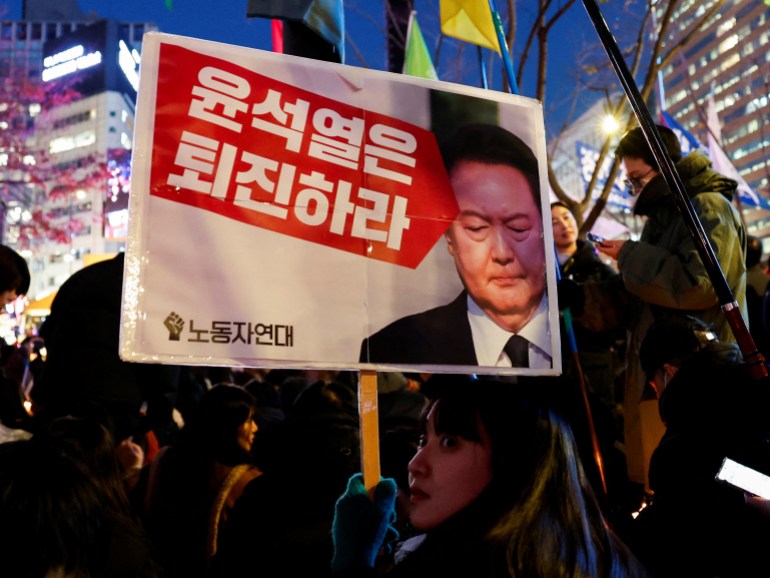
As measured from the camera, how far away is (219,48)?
7.79 ft

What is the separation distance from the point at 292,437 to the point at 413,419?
1.63 metres

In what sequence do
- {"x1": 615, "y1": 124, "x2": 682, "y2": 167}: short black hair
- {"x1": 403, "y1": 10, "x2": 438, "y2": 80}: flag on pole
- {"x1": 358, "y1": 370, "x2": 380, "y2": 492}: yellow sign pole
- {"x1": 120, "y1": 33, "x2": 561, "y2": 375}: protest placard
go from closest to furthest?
{"x1": 358, "y1": 370, "x2": 380, "y2": 492}: yellow sign pole, {"x1": 120, "y1": 33, "x2": 561, "y2": 375}: protest placard, {"x1": 615, "y1": 124, "x2": 682, "y2": 167}: short black hair, {"x1": 403, "y1": 10, "x2": 438, "y2": 80}: flag on pole

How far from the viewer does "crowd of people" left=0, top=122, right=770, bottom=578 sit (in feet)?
6.10

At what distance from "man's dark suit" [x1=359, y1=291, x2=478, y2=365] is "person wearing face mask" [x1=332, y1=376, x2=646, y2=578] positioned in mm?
371

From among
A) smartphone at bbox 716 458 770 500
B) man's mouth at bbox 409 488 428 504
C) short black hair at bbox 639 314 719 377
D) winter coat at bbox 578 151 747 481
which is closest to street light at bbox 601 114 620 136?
winter coat at bbox 578 151 747 481

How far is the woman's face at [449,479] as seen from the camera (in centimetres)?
188

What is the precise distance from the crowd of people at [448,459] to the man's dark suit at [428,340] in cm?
7

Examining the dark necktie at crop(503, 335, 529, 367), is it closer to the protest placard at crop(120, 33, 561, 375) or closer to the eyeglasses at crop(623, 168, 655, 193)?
the protest placard at crop(120, 33, 561, 375)

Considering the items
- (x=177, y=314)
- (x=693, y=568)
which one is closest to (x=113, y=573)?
(x=177, y=314)

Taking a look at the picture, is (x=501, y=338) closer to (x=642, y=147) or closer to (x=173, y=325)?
(x=173, y=325)

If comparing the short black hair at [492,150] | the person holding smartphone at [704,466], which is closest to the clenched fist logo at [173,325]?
the short black hair at [492,150]

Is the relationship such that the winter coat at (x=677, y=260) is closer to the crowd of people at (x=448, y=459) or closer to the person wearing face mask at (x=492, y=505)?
the crowd of people at (x=448, y=459)

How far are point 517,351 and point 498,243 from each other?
0.37 m

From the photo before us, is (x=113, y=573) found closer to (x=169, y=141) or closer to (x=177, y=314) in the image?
(x=177, y=314)
